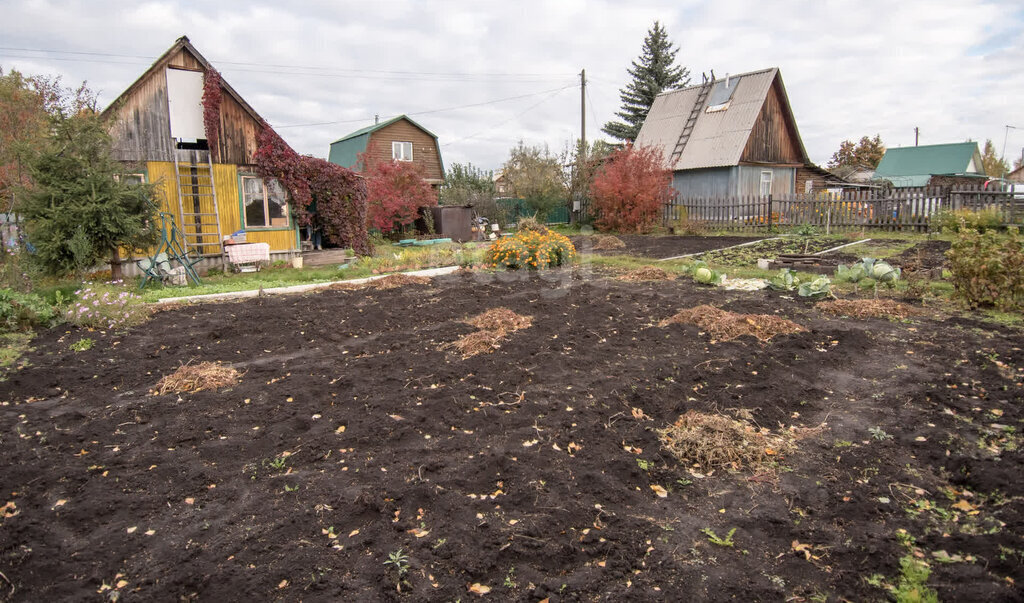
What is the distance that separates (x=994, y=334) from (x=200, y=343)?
347 inches

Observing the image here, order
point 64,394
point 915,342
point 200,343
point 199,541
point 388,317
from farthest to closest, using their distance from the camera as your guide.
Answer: point 388,317, point 200,343, point 915,342, point 64,394, point 199,541

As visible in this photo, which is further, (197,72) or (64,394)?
(197,72)

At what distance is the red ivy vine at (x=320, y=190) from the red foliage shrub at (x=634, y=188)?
10.1 meters

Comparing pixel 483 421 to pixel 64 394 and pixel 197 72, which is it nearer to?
pixel 64 394

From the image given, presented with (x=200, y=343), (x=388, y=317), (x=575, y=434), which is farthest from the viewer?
(x=388, y=317)

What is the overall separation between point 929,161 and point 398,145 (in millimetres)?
32666

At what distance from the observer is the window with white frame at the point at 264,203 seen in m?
13.5

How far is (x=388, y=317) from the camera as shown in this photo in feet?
25.2

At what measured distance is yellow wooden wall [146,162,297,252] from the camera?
40.5 feet

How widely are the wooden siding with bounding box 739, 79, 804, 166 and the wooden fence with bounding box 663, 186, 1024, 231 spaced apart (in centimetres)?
466

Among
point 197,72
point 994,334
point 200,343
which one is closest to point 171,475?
point 200,343

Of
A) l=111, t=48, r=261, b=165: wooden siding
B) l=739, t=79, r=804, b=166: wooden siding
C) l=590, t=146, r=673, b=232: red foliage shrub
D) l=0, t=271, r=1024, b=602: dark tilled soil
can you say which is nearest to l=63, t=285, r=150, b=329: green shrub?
l=0, t=271, r=1024, b=602: dark tilled soil

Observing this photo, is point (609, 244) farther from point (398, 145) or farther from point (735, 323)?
point (398, 145)

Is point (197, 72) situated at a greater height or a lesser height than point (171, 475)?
greater
